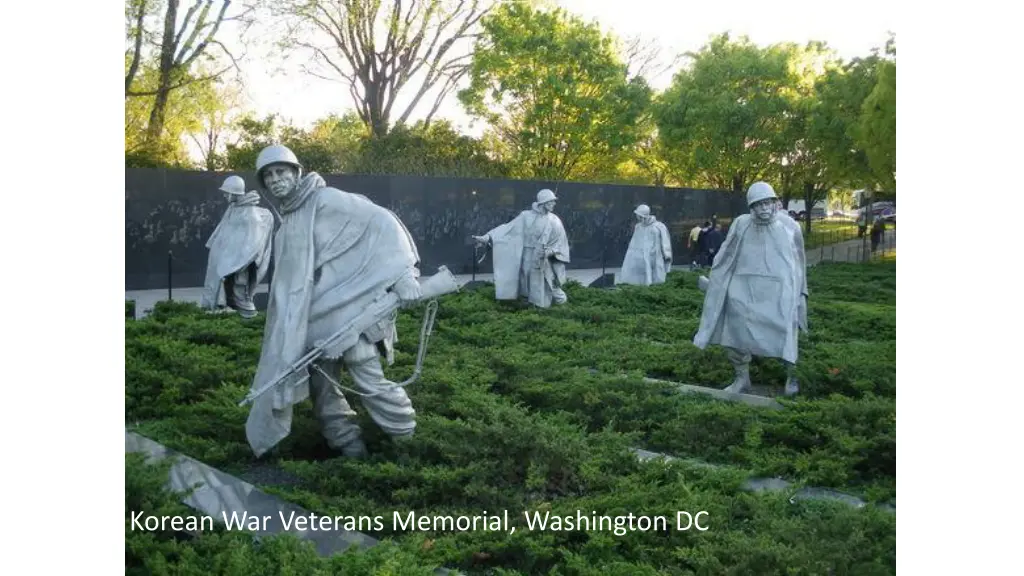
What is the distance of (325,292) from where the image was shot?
18.8 feet

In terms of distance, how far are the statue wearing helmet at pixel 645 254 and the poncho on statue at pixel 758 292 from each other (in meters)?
9.19

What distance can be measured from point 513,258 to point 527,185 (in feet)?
31.7

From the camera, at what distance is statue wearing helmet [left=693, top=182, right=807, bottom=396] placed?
8367 mm

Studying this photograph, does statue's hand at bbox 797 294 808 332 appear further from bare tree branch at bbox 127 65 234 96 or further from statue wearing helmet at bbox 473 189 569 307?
bare tree branch at bbox 127 65 234 96

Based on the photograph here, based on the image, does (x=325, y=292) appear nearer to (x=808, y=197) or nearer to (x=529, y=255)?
(x=529, y=255)

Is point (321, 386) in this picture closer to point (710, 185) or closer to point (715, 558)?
point (715, 558)

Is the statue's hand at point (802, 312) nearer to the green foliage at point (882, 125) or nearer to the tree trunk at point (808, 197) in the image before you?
the green foliage at point (882, 125)

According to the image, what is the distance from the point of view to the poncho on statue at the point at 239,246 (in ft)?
39.2

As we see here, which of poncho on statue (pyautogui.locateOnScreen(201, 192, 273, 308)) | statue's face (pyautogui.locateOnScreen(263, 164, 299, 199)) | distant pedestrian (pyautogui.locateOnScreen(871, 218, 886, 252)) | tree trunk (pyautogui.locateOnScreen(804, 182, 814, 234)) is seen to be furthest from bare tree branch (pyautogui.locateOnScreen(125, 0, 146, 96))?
statue's face (pyautogui.locateOnScreen(263, 164, 299, 199))

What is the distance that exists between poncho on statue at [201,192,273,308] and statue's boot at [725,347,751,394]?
578 cm

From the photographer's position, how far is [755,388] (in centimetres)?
900

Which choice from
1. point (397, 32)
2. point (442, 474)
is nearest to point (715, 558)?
point (442, 474)

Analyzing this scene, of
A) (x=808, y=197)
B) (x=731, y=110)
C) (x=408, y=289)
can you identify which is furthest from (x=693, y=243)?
(x=408, y=289)

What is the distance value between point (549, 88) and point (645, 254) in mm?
9438
